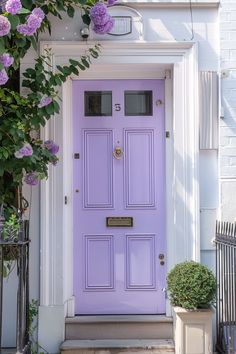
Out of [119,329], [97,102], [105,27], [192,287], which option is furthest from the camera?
[97,102]

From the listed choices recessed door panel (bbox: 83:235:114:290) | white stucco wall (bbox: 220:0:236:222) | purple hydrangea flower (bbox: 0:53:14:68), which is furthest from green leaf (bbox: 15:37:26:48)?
recessed door panel (bbox: 83:235:114:290)

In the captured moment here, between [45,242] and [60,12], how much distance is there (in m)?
2.21

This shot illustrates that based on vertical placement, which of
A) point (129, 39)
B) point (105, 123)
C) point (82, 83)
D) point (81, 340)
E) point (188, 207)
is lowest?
point (81, 340)

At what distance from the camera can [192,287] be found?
4.36m

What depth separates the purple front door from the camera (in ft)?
17.3

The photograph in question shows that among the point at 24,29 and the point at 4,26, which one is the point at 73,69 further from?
the point at 4,26

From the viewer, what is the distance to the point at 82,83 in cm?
542

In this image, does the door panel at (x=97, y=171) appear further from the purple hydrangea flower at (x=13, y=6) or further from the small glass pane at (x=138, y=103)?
the purple hydrangea flower at (x=13, y=6)

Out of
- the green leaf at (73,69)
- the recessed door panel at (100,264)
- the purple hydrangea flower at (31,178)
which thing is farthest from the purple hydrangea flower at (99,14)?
the recessed door panel at (100,264)

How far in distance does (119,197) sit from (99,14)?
5.90 feet

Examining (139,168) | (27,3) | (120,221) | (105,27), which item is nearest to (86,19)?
(105,27)

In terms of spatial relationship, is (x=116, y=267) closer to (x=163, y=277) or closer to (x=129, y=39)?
(x=163, y=277)

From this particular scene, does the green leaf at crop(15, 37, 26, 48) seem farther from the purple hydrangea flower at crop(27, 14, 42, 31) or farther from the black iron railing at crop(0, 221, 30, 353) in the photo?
the black iron railing at crop(0, 221, 30, 353)

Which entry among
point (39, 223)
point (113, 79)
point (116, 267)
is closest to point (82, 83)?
point (113, 79)
